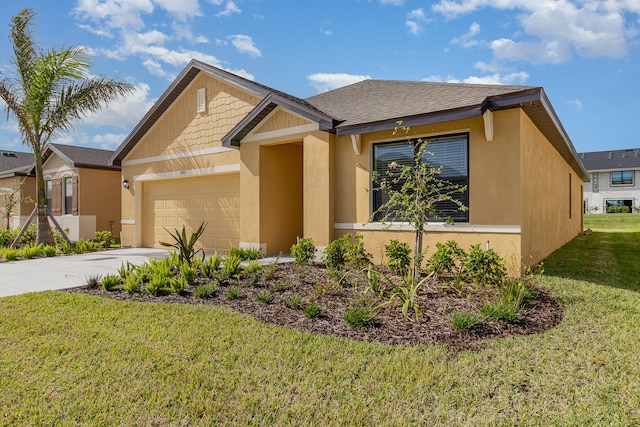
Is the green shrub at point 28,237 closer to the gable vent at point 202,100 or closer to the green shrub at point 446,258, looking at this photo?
the gable vent at point 202,100

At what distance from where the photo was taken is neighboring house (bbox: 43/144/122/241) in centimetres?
1702

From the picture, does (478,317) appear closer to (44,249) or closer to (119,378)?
(119,378)

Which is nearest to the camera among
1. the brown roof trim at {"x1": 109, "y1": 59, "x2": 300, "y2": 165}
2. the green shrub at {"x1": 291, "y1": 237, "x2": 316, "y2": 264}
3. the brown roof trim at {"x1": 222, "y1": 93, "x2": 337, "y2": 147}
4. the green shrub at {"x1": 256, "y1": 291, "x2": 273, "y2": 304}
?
the green shrub at {"x1": 256, "y1": 291, "x2": 273, "y2": 304}

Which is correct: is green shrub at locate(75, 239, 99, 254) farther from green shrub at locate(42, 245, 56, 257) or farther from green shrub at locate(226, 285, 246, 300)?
green shrub at locate(226, 285, 246, 300)

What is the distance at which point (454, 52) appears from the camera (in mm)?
9922

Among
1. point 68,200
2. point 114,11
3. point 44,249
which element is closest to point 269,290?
point 44,249

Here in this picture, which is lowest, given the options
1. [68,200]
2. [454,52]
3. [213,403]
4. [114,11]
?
[213,403]

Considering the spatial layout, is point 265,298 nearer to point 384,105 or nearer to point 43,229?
point 384,105

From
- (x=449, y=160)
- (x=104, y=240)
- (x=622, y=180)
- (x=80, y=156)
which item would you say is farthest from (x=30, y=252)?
(x=622, y=180)

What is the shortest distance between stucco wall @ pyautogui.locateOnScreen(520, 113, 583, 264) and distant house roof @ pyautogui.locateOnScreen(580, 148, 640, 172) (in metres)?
29.3

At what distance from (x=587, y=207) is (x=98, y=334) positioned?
4546 cm

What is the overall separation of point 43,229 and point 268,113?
9.16m

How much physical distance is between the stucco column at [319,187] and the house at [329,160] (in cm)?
3

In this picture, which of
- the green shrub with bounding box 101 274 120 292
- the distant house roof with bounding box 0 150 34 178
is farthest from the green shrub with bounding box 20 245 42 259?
the distant house roof with bounding box 0 150 34 178
